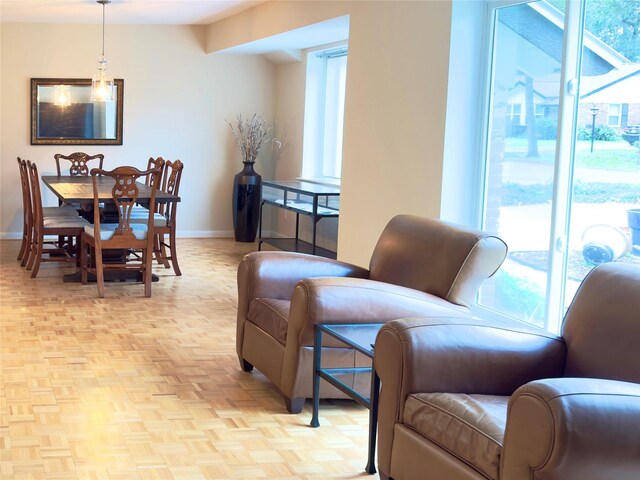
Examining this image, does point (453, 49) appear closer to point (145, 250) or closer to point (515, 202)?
point (515, 202)

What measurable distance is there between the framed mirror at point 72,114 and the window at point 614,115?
6.68 metres

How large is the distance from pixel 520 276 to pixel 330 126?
484 centimetres

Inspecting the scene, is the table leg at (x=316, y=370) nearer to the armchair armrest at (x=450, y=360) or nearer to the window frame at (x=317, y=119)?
the armchair armrest at (x=450, y=360)

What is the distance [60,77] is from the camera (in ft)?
30.6

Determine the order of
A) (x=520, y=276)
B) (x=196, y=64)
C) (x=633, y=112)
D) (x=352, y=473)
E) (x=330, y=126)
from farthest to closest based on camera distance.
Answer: (x=196, y=64) < (x=330, y=126) < (x=520, y=276) < (x=633, y=112) < (x=352, y=473)

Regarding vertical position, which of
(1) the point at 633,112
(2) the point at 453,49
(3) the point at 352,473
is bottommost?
(3) the point at 352,473

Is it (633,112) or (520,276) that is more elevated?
(633,112)

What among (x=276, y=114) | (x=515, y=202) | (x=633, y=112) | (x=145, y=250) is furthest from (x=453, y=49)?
(x=276, y=114)

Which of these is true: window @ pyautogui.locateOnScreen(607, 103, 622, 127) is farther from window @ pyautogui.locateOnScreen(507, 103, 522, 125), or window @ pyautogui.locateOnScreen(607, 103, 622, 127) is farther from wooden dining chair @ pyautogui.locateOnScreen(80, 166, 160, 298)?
wooden dining chair @ pyautogui.locateOnScreen(80, 166, 160, 298)

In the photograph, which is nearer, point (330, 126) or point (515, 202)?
point (515, 202)

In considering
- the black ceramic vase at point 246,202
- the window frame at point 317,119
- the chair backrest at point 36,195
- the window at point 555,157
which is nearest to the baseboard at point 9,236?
the chair backrest at point 36,195

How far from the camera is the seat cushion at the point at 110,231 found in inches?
254

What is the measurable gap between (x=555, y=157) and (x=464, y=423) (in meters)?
2.15

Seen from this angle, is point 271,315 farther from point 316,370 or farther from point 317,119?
point 317,119
